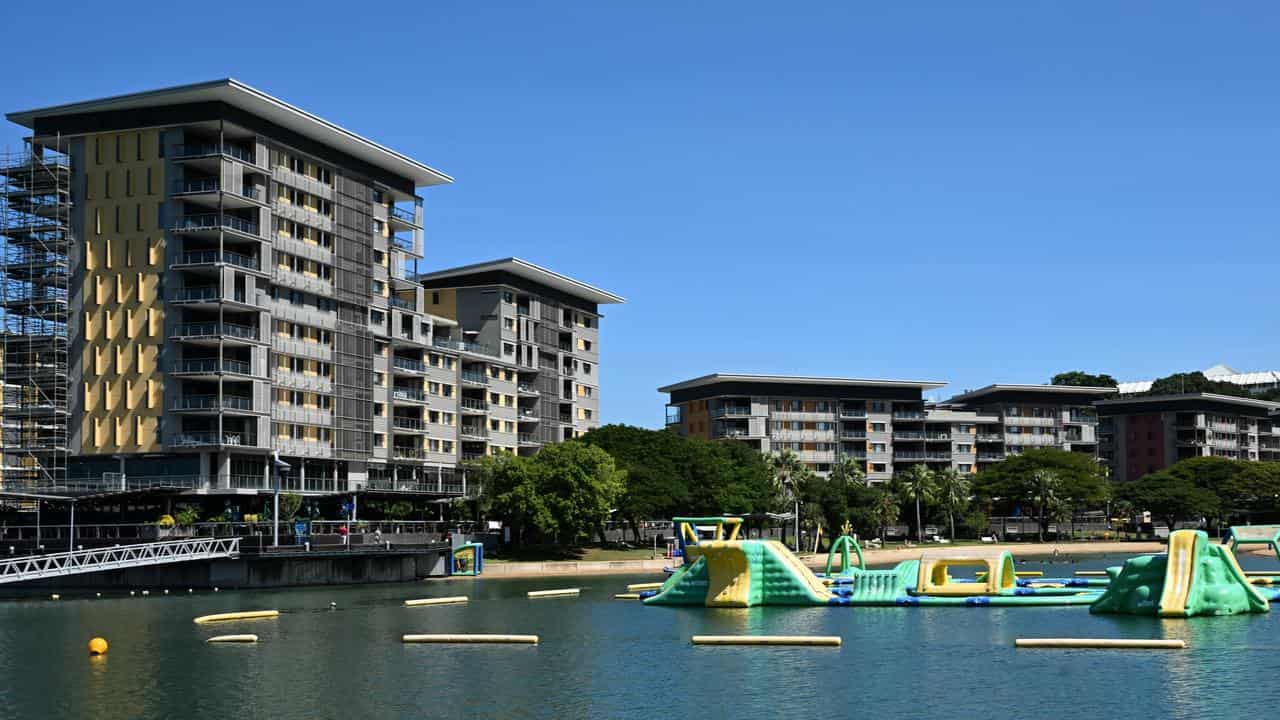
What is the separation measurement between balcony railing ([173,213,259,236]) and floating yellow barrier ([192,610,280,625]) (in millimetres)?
49440

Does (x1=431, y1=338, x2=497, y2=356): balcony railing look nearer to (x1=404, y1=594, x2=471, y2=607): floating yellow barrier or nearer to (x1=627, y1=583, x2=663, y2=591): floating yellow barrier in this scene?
(x1=627, y1=583, x2=663, y2=591): floating yellow barrier

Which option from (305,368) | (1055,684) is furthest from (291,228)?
(1055,684)

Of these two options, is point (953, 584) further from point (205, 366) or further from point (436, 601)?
point (205, 366)

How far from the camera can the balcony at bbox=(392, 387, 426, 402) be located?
144500 millimetres

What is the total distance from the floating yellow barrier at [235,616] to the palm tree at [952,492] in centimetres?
12453

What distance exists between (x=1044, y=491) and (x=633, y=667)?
15056 cm

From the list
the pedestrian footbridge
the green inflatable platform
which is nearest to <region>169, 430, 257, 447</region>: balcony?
the pedestrian footbridge

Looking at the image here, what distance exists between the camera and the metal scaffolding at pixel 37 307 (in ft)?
401

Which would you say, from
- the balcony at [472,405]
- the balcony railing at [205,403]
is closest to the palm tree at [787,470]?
the balcony at [472,405]

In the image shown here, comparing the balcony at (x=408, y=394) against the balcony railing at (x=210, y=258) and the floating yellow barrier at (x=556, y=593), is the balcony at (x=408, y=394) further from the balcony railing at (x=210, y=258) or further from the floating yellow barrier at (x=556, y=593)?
the floating yellow barrier at (x=556, y=593)

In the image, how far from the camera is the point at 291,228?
423 ft

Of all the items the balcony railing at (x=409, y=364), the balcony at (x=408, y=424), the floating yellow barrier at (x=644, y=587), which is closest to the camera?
the floating yellow barrier at (x=644, y=587)

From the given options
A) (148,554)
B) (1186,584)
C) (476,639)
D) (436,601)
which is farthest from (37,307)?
(1186,584)

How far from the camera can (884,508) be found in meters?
177
